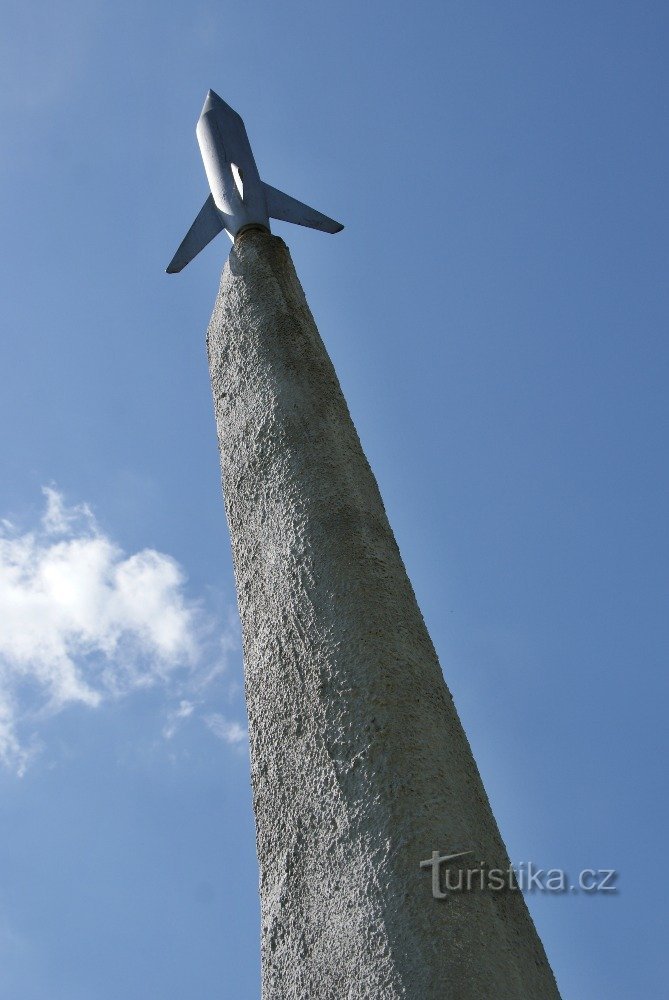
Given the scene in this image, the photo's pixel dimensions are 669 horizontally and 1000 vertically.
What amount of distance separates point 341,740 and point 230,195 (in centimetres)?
361

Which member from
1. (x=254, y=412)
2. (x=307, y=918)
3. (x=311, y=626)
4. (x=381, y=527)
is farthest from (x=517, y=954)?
(x=254, y=412)

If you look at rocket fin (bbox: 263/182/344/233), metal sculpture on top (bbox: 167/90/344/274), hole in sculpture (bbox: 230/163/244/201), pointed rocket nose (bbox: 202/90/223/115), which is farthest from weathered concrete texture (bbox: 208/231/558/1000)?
pointed rocket nose (bbox: 202/90/223/115)

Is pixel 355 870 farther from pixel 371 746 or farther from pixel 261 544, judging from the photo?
pixel 261 544

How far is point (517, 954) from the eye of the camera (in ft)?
7.95

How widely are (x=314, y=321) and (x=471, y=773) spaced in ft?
7.69

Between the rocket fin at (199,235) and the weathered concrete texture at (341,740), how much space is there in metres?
2.22

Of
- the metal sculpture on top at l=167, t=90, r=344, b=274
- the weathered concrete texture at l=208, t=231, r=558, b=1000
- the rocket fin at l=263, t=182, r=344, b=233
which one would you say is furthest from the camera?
the rocket fin at l=263, t=182, r=344, b=233

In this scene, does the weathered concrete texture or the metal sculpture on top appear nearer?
the weathered concrete texture

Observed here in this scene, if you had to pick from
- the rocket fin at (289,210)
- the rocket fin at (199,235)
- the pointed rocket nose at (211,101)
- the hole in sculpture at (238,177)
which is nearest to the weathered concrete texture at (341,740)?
the hole in sculpture at (238,177)

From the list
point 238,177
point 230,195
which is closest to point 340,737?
point 230,195

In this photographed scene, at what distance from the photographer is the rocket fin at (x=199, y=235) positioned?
19.5 ft

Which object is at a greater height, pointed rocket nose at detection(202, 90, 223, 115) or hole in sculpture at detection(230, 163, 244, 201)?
pointed rocket nose at detection(202, 90, 223, 115)

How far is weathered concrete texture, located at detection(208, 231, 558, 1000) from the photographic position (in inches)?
94.7

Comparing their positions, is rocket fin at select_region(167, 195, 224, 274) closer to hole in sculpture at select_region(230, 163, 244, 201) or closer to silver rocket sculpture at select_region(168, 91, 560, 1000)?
hole in sculpture at select_region(230, 163, 244, 201)
